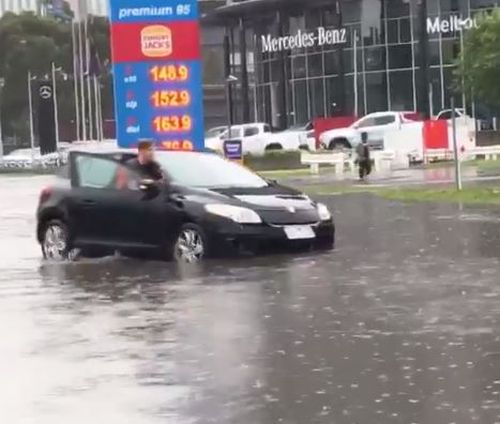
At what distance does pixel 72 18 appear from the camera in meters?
85.6

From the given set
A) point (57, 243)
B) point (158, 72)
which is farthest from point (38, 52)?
point (57, 243)

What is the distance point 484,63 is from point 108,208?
70.1 ft

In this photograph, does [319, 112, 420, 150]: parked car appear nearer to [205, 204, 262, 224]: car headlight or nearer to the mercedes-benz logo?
the mercedes-benz logo

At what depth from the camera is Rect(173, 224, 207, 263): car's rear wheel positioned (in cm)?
1686

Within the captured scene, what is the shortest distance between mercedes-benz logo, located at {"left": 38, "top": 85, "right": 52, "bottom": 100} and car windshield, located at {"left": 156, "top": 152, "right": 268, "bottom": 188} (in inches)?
2092

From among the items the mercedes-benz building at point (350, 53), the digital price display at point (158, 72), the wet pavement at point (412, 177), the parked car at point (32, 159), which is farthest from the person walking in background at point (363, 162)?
the parked car at point (32, 159)

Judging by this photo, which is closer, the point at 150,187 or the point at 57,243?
the point at 150,187

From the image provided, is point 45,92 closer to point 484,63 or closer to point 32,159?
point 32,159

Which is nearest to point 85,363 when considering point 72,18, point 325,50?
point 325,50

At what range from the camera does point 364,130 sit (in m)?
57.5

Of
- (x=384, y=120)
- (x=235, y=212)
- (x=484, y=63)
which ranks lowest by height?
(x=235, y=212)

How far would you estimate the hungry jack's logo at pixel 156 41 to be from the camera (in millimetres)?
29859

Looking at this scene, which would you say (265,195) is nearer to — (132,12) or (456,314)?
(456,314)

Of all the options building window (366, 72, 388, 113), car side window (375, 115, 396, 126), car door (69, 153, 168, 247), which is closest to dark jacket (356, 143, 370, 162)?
car side window (375, 115, 396, 126)
